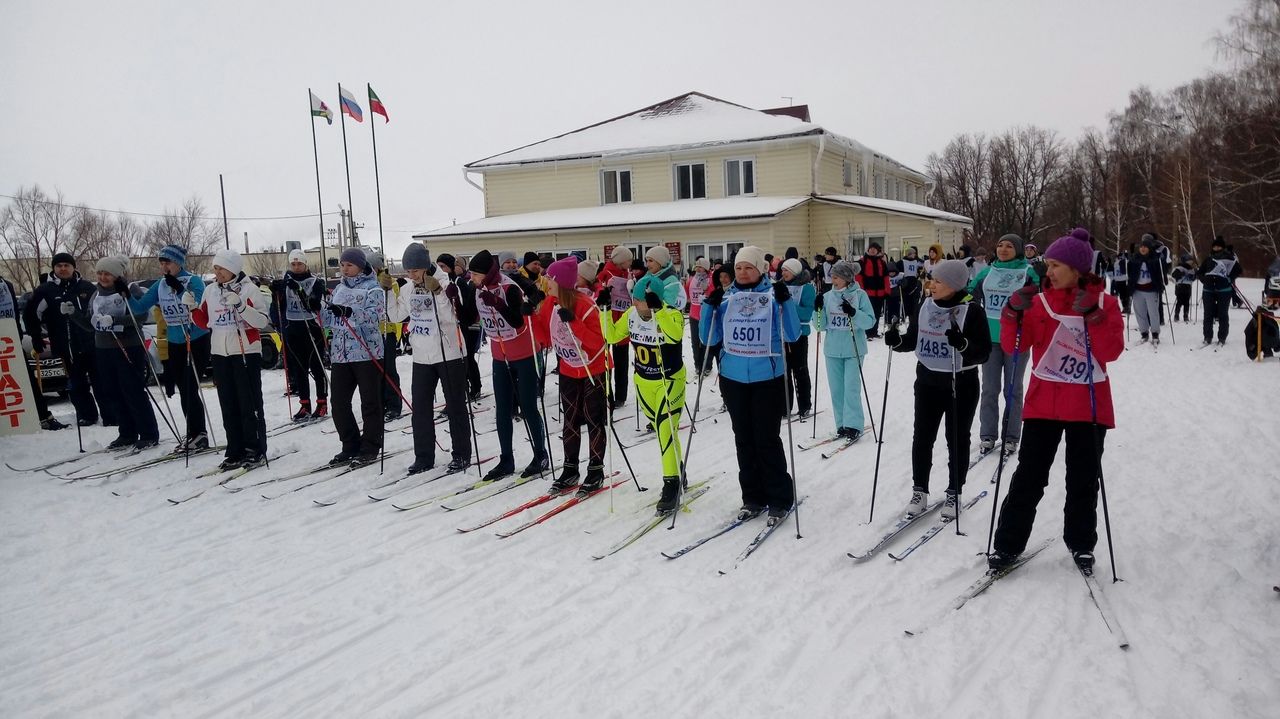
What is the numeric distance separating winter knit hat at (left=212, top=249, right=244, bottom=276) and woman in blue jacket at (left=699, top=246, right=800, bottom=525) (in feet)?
16.3

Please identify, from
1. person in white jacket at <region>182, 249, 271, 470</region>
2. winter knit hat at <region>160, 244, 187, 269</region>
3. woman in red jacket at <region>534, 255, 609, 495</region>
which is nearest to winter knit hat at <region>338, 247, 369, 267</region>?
person in white jacket at <region>182, 249, 271, 470</region>

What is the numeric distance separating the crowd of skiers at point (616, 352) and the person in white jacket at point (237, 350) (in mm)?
21

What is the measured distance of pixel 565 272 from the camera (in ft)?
18.8

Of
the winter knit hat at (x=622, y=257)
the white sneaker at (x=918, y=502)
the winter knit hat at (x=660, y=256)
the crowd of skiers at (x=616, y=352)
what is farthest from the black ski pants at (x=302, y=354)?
the white sneaker at (x=918, y=502)

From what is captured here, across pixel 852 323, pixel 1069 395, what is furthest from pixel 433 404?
pixel 1069 395

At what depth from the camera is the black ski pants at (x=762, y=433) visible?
498 cm

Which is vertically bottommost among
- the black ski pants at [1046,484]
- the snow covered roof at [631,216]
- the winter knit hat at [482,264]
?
the black ski pants at [1046,484]

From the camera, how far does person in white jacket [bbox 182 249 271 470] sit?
708 centimetres

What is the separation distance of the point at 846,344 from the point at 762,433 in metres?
2.50

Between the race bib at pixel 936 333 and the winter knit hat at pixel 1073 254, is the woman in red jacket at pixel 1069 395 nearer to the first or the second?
the winter knit hat at pixel 1073 254

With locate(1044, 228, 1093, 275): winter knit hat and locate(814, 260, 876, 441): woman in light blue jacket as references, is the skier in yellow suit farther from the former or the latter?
locate(1044, 228, 1093, 275): winter knit hat

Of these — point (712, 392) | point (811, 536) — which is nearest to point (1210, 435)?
point (811, 536)

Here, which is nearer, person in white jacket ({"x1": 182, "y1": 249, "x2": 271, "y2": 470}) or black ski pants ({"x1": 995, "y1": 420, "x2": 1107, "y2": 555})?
black ski pants ({"x1": 995, "y1": 420, "x2": 1107, "y2": 555})

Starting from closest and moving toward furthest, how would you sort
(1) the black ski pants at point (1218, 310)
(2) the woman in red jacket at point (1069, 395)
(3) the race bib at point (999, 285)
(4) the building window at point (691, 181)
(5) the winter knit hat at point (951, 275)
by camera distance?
(2) the woman in red jacket at point (1069, 395)
(5) the winter knit hat at point (951, 275)
(3) the race bib at point (999, 285)
(1) the black ski pants at point (1218, 310)
(4) the building window at point (691, 181)
